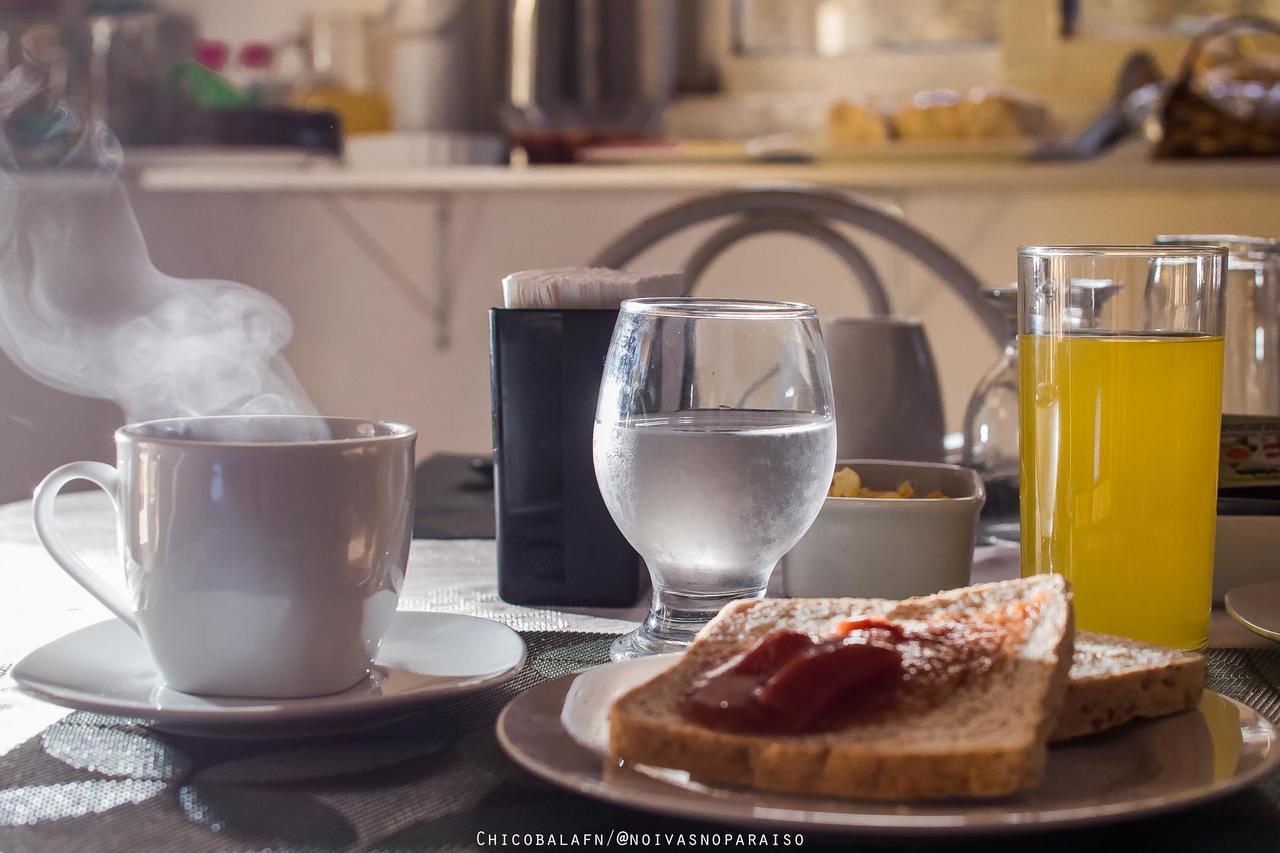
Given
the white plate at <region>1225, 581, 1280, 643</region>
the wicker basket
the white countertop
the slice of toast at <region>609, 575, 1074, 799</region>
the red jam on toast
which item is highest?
the wicker basket

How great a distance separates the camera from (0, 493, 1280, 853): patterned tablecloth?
1.45 feet

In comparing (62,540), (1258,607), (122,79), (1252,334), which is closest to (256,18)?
(122,79)

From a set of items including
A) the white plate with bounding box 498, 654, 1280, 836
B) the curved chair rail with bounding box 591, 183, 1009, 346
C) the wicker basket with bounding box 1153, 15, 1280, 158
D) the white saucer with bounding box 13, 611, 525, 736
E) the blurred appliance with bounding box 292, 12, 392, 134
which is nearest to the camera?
the white plate with bounding box 498, 654, 1280, 836

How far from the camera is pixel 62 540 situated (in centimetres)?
59

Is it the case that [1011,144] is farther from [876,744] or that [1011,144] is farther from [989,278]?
[876,744]

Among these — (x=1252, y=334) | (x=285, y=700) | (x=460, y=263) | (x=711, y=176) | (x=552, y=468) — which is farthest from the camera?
(x=460, y=263)

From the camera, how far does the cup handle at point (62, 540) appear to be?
581mm

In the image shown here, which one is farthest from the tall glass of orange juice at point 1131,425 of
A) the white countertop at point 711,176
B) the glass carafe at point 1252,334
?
the white countertop at point 711,176

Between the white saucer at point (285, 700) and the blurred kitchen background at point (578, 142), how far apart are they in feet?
4.91

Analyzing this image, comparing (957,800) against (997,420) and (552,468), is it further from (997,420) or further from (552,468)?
(997,420)

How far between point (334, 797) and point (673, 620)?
0.72ft

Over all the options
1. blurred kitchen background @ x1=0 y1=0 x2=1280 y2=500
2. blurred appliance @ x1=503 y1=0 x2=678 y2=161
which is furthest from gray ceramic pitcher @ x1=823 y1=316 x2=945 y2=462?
blurred appliance @ x1=503 y1=0 x2=678 y2=161

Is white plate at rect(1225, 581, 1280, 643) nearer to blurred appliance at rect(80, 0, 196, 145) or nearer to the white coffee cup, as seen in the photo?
the white coffee cup

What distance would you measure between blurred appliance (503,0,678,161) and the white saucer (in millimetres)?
1881
